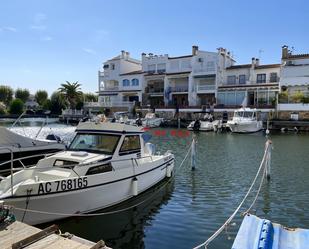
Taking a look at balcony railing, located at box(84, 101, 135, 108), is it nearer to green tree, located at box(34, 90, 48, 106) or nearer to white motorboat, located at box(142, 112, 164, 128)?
white motorboat, located at box(142, 112, 164, 128)

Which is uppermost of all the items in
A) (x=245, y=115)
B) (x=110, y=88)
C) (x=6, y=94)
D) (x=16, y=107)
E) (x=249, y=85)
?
(x=110, y=88)

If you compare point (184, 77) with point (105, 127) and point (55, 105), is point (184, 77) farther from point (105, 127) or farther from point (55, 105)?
point (105, 127)

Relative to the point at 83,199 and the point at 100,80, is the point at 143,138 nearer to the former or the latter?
the point at 83,199

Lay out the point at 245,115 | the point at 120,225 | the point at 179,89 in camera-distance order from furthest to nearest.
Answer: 1. the point at 179,89
2. the point at 245,115
3. the point at 120,225

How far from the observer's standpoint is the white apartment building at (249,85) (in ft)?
183

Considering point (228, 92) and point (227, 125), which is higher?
point (228, 92)

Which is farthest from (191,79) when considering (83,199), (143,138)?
(83,199)

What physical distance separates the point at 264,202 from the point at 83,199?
703cm

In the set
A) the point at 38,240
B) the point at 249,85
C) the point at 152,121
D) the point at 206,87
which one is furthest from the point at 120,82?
the point at 38,240

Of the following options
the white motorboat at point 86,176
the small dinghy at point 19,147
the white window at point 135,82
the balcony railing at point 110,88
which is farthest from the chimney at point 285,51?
the small dinghy at point 19,147

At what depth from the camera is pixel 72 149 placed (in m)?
11.9

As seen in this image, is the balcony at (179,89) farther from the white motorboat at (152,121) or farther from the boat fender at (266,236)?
the boat fender at (266,236)

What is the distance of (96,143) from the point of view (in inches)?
466

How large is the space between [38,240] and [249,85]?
2236 inches
